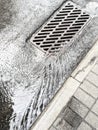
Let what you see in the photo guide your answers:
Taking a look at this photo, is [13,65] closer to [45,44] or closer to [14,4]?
[45,44]

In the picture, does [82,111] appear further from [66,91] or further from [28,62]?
[28,62]

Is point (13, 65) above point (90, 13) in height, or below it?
below

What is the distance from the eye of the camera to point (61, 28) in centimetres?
361

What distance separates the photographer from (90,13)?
371 cm

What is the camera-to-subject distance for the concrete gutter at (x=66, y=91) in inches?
110

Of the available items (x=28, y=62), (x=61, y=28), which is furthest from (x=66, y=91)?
(x=61, y=28)

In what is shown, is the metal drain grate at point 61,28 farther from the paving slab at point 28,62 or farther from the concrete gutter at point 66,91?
the concrete gutter at point 66,91

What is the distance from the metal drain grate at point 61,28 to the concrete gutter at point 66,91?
434mm

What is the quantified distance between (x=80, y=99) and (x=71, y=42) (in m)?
0.94

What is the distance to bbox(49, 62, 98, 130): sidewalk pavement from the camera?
8.94ft

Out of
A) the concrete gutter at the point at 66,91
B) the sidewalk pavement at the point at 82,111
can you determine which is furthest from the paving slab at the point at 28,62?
the sidewalk pavement at the point at 82,111

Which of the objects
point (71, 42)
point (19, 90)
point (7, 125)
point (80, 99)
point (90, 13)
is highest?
point (90, 13)

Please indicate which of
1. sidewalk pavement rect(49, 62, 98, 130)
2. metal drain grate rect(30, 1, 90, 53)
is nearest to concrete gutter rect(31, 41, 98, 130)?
sidewalk pavement rect(49, 62, 98, 130)

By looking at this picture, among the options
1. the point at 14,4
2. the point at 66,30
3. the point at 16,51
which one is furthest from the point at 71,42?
the point at 14,4
